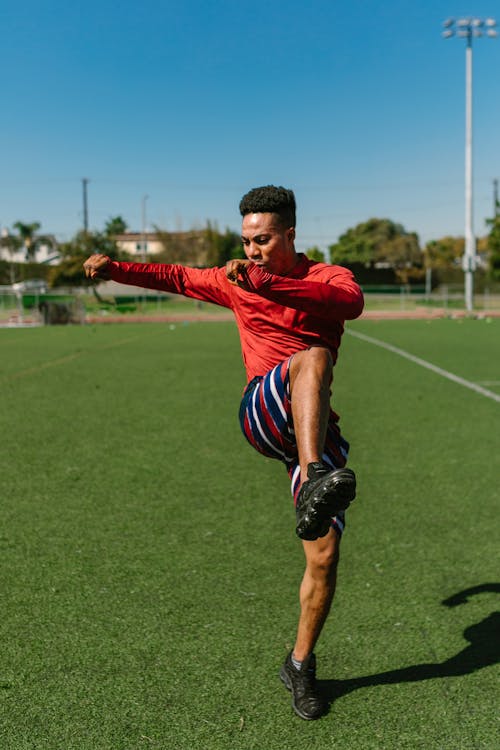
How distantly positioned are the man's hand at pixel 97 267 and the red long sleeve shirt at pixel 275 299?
3 cm

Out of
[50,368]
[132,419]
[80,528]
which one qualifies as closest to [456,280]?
[50,368]

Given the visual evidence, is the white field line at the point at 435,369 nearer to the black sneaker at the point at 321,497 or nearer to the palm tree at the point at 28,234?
the black sneaker at the point at 321,497

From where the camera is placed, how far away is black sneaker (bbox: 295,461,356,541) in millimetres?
2639

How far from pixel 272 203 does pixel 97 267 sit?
0.77 meters

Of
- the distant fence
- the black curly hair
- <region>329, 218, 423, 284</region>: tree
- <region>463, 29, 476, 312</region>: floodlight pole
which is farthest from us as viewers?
<region>329, 218, 423, 284</region>: tree

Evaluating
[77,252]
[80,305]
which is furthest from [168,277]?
[77,252]

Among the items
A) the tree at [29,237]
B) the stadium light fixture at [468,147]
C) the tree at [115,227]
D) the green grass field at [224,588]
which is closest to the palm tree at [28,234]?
the tree at [29,237]

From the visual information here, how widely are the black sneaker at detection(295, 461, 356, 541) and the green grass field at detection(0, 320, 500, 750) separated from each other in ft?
2.53

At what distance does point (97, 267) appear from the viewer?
322cm

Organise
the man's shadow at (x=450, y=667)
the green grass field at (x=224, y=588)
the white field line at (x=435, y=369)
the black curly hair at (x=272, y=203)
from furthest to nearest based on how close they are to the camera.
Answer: the white field line at (x=435, y=369) < the man's shadow at (x=450, y=667) < the black curly hair at (x=272, y=203) < the green grass field at (x=224, y=588)

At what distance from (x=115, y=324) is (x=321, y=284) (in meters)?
30.2

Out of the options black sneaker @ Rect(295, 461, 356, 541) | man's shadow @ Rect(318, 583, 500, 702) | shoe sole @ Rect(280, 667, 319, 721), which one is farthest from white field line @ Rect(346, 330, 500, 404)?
black sneaker @ Rect(295, 461, 356, 541)

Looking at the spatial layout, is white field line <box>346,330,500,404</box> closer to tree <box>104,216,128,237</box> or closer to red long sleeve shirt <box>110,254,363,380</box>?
red long sleeve shirt <box>110,254,363,380</box>

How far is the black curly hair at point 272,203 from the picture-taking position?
3.06 meters
